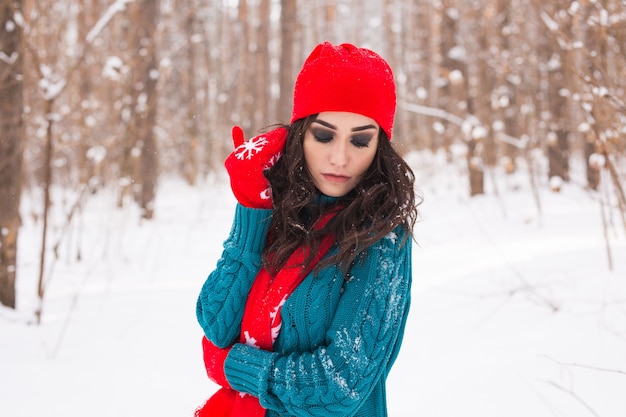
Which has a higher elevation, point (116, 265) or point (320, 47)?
point (320, 47)

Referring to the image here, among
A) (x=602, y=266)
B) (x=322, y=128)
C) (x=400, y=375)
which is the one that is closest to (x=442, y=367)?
(x=400, y=375)

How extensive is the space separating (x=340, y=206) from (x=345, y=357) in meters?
0.37

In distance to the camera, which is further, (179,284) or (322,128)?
(179,284)

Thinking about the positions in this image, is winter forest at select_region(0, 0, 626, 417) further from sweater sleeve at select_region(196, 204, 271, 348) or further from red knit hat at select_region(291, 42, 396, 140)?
sweater sleeve at select_region(196, 204, 271, 348)

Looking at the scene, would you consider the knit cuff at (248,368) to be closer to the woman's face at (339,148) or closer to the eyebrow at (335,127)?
the woman's face at (339,148)

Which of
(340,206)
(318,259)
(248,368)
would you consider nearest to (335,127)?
(340,206)

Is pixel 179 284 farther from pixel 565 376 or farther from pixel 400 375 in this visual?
pixel 565 376

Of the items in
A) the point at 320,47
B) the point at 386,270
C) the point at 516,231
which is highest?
the point at 320,47

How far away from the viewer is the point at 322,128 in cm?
128

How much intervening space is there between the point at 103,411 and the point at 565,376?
209 centimetres

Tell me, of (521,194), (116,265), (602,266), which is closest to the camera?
(602,266)

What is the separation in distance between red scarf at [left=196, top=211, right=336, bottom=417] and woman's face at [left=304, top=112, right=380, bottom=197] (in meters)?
0.09

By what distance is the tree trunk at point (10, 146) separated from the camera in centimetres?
346

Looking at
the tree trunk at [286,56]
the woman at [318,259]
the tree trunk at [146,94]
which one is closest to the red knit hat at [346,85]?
the woman at [318,259]
